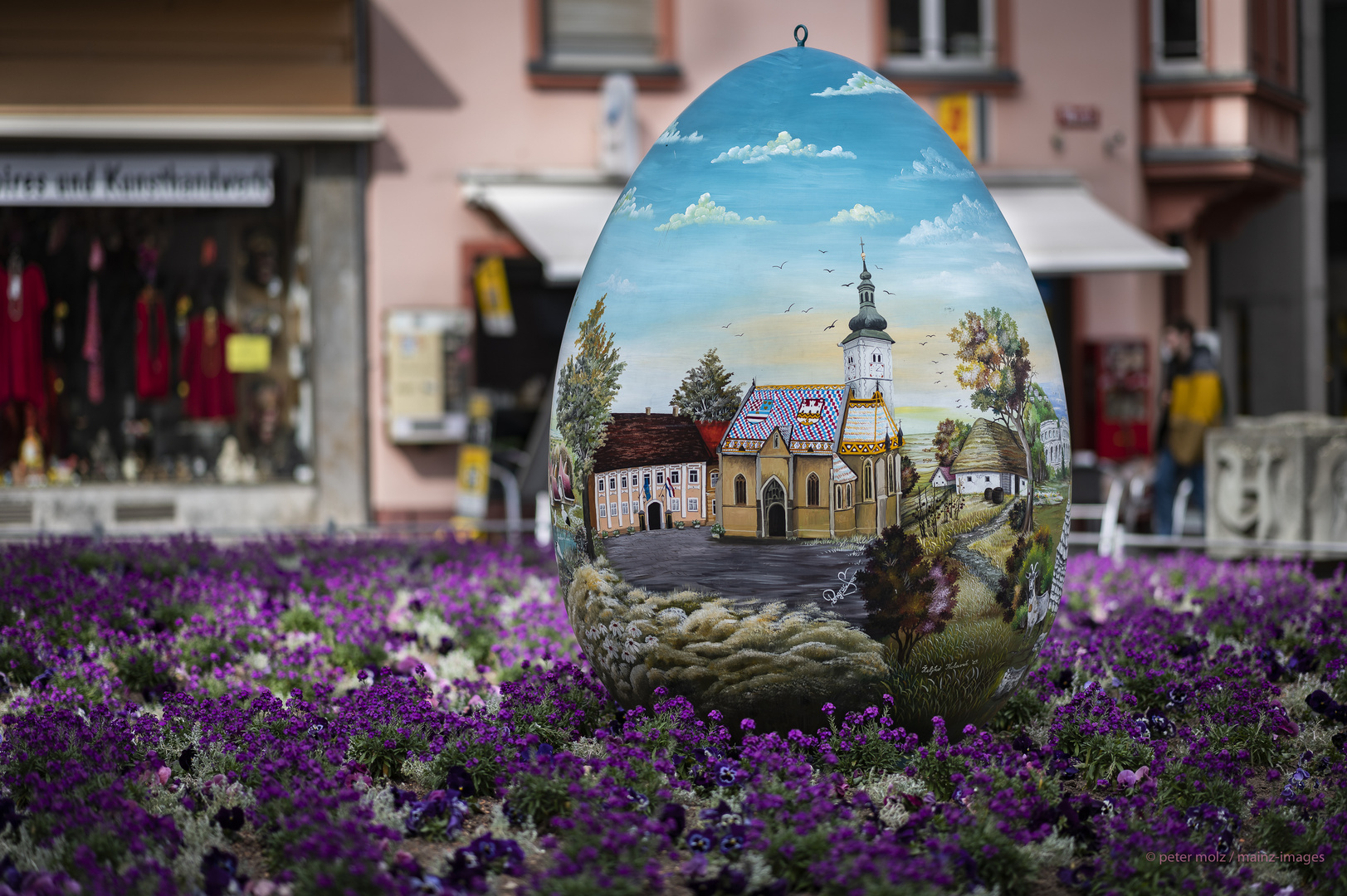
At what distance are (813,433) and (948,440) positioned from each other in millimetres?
351

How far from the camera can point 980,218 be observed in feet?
12.7

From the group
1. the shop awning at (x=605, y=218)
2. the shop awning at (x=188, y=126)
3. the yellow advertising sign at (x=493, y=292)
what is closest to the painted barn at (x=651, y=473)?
the shop awning at (x=605, y=218)

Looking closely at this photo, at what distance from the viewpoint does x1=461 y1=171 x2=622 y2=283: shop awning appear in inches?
457

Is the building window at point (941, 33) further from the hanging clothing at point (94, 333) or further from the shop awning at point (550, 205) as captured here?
the hanging clothing at point (94, 333)

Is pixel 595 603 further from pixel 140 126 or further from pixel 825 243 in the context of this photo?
pixel 140 126

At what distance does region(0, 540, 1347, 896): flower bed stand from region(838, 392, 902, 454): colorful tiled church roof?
71cm

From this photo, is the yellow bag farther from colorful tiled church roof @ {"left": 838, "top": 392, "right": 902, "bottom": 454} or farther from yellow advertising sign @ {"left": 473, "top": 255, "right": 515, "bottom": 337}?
colorful tiled church roof @ {"left": 838, "top": 392, "right": 902, "bottom": 454}

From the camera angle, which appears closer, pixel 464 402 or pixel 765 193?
pixel 765 193

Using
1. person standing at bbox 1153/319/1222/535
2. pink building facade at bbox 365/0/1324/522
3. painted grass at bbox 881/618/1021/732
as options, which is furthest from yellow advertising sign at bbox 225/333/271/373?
painted grass at bbox 881/618/1021/732

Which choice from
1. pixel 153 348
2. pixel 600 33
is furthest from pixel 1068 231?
pixel 153 348

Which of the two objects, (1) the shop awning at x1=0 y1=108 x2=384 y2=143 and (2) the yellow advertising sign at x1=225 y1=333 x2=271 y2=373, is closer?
(1) the shop awning at x1=0 y1=108 x2=384 y2=143

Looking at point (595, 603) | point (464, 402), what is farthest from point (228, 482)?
point (595, 603)

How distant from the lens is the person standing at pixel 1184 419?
10461 mm

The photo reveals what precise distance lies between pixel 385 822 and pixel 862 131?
217 cm
